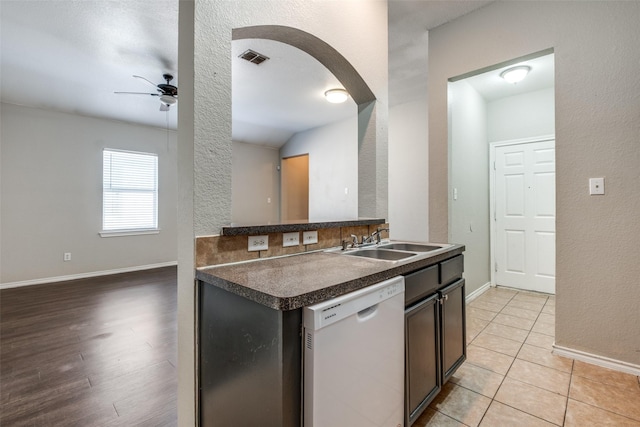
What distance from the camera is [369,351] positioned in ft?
3.59

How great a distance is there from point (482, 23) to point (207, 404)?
346 centimetres

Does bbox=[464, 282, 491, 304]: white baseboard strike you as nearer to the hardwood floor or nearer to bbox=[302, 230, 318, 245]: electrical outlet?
bbox=[302, 230, 318, 245]: electrical outlet

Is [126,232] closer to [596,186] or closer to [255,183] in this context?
[255,183]

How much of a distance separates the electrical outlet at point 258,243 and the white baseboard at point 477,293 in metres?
3.03

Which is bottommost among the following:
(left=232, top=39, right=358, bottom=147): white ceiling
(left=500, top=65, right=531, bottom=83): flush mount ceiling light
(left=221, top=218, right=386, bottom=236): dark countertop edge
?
(left=221, top=218, right=386, bottom=236): dark countertop edge

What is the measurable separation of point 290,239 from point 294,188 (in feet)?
19.7

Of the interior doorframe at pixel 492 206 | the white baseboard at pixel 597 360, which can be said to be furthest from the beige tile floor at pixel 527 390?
the interior doorframe at pixel 492 206

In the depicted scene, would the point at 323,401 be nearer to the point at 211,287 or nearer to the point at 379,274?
the point at 379,274

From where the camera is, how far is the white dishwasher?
0.89 meters

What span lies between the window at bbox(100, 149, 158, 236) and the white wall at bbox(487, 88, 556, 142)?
5.81m

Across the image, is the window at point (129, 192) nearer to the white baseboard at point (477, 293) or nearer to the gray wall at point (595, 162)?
the white baseboard at point (477, 293)

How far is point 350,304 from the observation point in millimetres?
1013

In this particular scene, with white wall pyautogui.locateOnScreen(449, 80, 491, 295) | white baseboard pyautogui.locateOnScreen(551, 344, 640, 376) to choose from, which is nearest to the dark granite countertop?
white baseboard pyautogui.locateOnScreen(551, 344, 640, 376)

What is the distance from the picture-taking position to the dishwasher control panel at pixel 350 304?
2.93 feet
